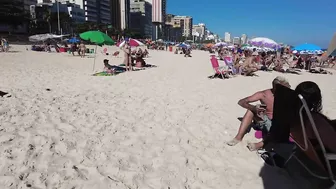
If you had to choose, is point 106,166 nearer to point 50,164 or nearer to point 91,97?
point 50,164

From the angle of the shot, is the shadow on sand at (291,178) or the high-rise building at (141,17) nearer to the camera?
the shadow on sand at (291,178)

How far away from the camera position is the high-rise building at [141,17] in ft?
433

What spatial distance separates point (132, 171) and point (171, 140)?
90cm

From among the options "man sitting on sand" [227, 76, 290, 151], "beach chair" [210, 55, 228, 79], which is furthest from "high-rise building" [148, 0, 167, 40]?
"man sitting on sand" [227, 76, 290, 151]

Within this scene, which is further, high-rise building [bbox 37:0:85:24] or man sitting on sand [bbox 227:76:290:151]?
high-rise building [bbox 37:0:85:24]

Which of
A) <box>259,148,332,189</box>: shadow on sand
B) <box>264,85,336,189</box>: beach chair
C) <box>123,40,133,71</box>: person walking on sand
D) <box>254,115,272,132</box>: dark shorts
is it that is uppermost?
<box>123,40,133,71</box>: person walking on sand

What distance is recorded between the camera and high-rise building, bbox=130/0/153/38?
433 feet

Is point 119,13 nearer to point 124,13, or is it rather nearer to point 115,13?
point 115,13

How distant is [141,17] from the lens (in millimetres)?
132500

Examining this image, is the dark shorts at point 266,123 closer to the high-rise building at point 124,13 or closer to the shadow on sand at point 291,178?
the shadow on sand at point 291,178

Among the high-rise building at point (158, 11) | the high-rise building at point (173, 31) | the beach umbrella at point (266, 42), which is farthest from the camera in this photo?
the high-rise building at point (173, 31)

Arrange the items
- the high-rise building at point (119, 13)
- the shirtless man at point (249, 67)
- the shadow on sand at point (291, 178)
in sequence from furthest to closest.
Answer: the high-rise building at point (119, 13) → the shirtless man at point (249, 67) → the shadow on sand at point (291, 178)

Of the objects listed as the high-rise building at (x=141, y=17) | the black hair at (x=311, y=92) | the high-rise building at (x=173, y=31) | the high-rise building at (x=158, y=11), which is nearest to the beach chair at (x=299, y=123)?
the black hair at (x=311, y=92)

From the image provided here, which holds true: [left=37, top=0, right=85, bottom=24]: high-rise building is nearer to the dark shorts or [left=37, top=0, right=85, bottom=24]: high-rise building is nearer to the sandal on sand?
the sandal on sand
